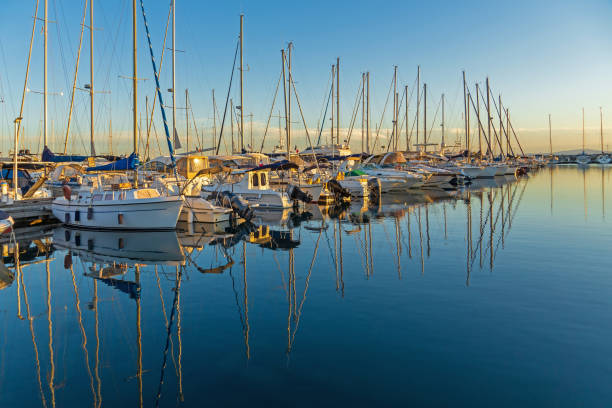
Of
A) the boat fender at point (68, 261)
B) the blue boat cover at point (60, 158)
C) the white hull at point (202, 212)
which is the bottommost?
the boat fender at point (68, 261)

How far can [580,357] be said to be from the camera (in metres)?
7.66

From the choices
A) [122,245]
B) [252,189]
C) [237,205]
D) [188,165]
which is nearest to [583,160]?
[252,189]

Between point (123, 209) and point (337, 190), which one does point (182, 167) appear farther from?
point (337, 190)

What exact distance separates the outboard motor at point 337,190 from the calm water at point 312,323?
16556 millimetres

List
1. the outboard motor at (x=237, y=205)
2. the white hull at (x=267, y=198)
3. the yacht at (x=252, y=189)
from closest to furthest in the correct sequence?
the outboard motor at (x=237, y=205), the white hull at (x=267, y=198), the yacht at (x=252, y=189)

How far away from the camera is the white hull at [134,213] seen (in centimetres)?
2141

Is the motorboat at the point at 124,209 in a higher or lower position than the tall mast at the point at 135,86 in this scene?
lower

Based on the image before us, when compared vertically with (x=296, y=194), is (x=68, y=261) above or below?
below

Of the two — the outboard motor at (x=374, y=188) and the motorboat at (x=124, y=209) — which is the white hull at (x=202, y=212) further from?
the outboard motor at (x=374, y=188)

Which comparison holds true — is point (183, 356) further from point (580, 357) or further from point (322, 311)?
point (580, 357)

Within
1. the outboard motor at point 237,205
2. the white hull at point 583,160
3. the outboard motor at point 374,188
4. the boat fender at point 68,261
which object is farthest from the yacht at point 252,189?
the white hull at point 583,160

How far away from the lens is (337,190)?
35750mm

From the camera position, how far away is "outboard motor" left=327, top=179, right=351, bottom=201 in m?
35.7

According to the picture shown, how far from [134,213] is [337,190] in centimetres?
1722
